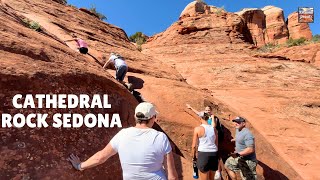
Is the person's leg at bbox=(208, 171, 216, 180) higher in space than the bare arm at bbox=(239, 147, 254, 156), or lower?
lower

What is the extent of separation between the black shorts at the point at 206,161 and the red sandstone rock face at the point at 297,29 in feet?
170

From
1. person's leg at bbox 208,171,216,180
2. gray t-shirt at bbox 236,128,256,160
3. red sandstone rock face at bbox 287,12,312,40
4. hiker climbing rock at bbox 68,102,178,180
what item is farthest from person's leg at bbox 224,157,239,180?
red sandstone rock face at bbox 287,12,312,40

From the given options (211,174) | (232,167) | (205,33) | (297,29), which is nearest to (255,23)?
(297,29)

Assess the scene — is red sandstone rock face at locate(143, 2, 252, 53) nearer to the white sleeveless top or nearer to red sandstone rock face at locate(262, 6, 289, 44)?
the white sleeveless top

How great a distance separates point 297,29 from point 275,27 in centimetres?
359

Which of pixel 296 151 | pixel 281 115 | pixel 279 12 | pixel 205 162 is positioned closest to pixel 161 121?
pixel 205 162

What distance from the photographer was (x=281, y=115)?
1509 cm

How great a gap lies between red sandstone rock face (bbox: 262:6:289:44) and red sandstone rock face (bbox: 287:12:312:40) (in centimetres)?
91

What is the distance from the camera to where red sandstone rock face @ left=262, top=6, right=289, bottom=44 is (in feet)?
177

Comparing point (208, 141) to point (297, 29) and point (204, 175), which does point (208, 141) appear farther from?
point (297, 29)

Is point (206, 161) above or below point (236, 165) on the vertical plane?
above

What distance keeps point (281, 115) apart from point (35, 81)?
1192cm

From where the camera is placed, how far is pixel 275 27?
181 feet

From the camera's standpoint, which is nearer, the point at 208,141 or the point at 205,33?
the point at 208,141
